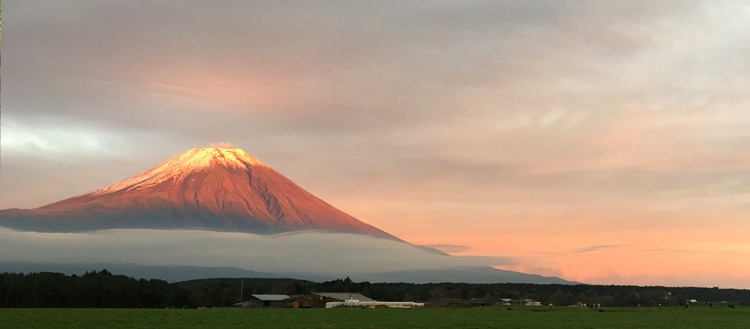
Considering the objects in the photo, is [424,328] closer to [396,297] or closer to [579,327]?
[579,327]

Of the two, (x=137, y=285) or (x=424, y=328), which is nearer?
(x=424, y=328)

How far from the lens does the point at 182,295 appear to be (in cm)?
13138

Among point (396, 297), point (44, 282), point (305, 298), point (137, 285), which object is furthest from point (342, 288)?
point (44, 282)

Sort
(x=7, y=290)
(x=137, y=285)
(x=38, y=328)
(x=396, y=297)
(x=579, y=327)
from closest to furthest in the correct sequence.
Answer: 1. (x=38, y=328)
2. (x=579, y=327)
3. (x=7, y=290)
4. (x=137, y=285)
5. (x=396, y=297)

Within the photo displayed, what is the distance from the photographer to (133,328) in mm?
49156

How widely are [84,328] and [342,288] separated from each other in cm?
14207

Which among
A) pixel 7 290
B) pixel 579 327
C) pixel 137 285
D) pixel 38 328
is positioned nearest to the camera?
pixel 38 328

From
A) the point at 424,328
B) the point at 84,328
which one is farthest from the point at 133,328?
the point at 424,328

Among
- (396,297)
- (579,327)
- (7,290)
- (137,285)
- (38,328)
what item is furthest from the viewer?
(396,297)

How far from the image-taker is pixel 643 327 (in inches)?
2168

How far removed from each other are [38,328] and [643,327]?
48412 millimetres

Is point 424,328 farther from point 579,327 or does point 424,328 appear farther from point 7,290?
point 7,290

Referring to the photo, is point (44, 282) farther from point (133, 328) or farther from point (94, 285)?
point (133, 328)

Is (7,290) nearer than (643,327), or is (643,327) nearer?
(643,327)
